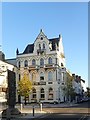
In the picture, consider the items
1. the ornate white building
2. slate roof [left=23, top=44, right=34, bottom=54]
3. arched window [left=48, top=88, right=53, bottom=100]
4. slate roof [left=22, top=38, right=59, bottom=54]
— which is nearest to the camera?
arched window [left=48, top=88, right=53, bottom=100]

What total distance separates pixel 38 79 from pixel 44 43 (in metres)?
8.41

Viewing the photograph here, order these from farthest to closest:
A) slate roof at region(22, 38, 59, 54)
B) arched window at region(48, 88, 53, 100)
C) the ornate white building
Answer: slate roof at region(22, 38, 59, 54), the ornate white building, arched window at region(48, 88, 53, 100)

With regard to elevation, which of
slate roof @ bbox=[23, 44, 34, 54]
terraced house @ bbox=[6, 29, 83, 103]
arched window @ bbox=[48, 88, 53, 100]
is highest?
slate roof @ bbox=[23, 44, 34, 54]

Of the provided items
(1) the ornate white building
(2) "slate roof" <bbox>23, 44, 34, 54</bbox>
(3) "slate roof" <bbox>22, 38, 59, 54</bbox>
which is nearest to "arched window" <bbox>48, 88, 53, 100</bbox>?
(1) the ornate white building

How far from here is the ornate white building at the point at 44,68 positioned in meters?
64.3

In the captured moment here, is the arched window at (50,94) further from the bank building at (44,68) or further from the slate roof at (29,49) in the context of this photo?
the slate roof at (29,49)

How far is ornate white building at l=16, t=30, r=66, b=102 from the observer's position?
6431cm

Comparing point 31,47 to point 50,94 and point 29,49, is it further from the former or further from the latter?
point 50,94

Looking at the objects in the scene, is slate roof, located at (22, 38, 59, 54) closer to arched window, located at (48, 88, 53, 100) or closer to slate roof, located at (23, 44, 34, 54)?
slate roof, located at (23, 44, 34, 54)

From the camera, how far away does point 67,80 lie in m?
70.1

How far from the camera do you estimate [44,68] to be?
65750 millimetres

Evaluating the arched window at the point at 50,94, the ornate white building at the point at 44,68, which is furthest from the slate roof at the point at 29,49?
the arched window at the point at 50,94

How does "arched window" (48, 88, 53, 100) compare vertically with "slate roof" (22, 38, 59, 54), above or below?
below

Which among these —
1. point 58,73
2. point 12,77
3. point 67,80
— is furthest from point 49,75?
point 12,77
